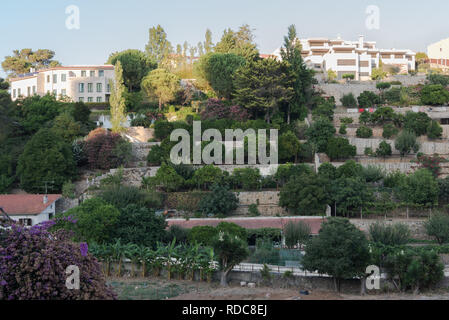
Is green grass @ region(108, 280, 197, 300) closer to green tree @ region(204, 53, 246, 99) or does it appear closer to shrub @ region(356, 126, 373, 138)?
shrub @ region(356, 126, 373, 138)

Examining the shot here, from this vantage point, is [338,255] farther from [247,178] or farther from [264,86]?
[264,86]

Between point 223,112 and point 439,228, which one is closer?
point 439,228

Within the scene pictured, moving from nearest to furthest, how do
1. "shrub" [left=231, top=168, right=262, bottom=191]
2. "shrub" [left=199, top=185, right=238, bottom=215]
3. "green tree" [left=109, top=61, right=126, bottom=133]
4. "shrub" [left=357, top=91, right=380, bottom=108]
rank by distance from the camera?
"shrub" [left=199, top=185, right=238, bottom=215] → "shrub" [left=231, top=168, right=262, bottom=191] → "green tree" [left=109, top=61, right=126, bottom=133] → "shrub" [left=357, top=91, right=380, bottom=108]

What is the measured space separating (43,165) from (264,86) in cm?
1648

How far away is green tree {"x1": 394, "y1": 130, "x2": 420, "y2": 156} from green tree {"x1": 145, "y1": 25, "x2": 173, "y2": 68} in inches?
1217

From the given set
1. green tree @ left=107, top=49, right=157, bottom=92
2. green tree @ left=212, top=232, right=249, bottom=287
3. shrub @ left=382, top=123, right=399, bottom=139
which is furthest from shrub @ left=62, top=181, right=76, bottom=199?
shrub @ left=382, top=123, right=399, bottom=139

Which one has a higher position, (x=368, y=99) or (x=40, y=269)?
(x=368, y=99)

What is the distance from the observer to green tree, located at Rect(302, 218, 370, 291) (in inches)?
711

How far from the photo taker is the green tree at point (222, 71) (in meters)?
42.1

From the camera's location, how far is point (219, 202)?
28.3 meters

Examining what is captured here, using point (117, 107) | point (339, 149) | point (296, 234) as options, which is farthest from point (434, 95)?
point (117, 107)
